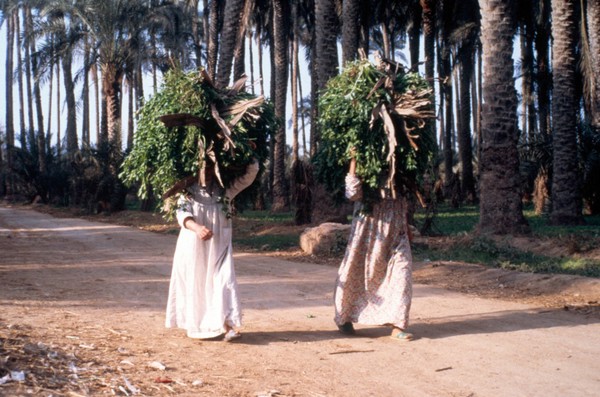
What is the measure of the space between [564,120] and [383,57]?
10.2m

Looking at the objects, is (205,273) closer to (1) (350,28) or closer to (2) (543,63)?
(1) (350,28)

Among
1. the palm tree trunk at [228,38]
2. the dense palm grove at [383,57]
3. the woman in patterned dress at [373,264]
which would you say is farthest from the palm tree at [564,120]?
the woman in patterned dress at [373,264]

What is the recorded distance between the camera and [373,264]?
6.70 m

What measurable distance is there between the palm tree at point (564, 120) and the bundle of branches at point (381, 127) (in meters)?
10.1

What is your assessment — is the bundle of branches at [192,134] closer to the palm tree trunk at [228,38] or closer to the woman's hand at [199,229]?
the woman's hand at [199,229]

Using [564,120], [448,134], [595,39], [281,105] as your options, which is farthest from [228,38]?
[448,134]

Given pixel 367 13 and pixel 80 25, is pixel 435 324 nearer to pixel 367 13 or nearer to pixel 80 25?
pixel 367 13

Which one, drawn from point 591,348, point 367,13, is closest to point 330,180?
point 591,348

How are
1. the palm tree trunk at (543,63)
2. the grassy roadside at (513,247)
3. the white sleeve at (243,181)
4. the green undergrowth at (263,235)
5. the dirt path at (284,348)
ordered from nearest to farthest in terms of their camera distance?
the dirt path at (284,348)
the white sleeve at (243,181)
the grassy roadside at (513,247)
the green undergrowth at (263,235)
the palm tree trunk at (543,63)

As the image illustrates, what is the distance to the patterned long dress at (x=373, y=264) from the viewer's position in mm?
6605

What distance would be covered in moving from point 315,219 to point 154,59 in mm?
19348

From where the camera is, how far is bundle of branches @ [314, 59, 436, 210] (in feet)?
21.6

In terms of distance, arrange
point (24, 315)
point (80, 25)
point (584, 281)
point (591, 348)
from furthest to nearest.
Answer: point (80, 25) < point (584, 281) < point (24, 315) < point (591, 348)

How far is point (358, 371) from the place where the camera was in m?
5.46
